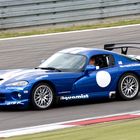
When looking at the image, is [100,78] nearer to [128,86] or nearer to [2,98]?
[128,86]

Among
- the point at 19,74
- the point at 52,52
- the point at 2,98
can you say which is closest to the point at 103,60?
the point at 19,74

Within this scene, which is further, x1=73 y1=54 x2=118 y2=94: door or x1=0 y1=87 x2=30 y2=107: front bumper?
x1=73 y1=54 x2=118 y2=94: door

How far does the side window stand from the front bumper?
1.79 m

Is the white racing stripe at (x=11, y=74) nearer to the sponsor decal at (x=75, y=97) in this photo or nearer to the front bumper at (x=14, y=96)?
the front bumper at (x=14, y=96)

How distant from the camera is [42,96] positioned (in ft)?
40.0

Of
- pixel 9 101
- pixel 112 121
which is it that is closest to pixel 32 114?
pixel 9 101

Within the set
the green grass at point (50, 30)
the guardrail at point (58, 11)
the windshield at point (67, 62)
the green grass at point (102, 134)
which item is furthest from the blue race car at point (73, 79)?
the guardrail at point (58, 11)

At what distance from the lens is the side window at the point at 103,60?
13.1 m

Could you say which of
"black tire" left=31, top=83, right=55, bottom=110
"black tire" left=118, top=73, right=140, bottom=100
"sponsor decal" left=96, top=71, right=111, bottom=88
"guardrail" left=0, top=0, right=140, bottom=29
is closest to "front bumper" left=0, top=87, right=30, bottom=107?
"black tire" left=31, top=83, right=55, bottom=110

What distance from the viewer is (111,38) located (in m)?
21.3

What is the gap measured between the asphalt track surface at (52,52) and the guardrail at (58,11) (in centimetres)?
124

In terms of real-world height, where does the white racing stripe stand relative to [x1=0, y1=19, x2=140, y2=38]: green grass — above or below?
below

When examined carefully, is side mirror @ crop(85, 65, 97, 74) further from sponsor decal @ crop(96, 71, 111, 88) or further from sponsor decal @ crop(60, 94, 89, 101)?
sponsor decal @ crop(60, 94, 89, 101)

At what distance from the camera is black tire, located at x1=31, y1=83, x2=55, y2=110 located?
12.1 metres
